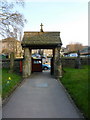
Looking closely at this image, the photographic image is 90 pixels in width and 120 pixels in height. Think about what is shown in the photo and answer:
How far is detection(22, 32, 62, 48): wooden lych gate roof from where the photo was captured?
60.7 feet

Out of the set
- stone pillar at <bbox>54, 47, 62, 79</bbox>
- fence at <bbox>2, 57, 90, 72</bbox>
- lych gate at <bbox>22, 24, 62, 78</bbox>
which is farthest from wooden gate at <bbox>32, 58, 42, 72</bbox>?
stone pillar at <bbox>54, 47, 62, 79</bbox>

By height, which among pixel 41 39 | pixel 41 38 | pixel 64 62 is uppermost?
pixel 41 38

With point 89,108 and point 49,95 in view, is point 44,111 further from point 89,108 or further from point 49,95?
point 49,95

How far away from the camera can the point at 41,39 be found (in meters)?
19.0

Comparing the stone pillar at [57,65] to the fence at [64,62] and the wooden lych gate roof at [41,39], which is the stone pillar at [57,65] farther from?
the fence at [64,62]

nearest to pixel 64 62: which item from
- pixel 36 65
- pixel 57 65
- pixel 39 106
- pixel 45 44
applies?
pixel 36 65

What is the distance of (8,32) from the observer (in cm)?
2091

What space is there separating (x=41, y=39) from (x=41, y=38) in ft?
0.63

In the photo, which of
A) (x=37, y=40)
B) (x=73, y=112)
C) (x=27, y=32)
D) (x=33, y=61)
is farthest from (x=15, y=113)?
(x=33, y=61)

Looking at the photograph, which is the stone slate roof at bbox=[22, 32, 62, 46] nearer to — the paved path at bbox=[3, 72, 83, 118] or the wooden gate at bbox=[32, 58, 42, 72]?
the wooden gate at bbox=[32, 58, 42, 72]

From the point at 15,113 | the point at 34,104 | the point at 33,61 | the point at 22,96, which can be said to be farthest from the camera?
the point at 33,61

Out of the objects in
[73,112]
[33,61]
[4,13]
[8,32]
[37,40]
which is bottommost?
[73,112]

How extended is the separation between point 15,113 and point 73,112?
2.60 metres

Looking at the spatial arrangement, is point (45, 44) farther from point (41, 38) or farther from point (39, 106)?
point (39, 106)
